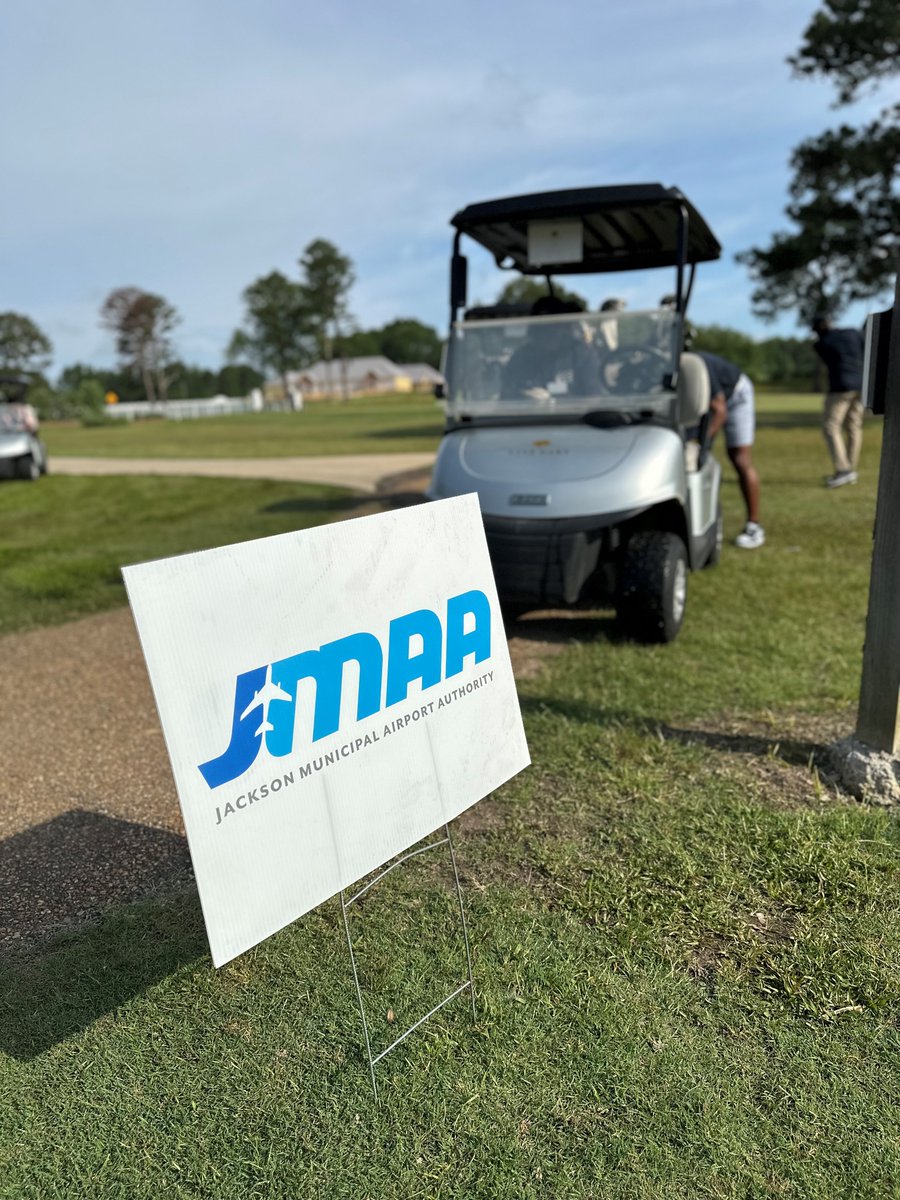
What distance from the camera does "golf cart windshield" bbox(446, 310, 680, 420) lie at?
530cm

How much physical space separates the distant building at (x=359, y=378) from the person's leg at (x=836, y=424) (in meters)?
100

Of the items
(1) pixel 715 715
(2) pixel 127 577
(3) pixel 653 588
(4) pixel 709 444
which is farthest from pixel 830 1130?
(4) pixel 709 444

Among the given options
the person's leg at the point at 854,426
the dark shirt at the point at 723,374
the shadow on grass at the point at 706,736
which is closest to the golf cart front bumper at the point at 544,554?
the shadow on grass at the point at 706,736

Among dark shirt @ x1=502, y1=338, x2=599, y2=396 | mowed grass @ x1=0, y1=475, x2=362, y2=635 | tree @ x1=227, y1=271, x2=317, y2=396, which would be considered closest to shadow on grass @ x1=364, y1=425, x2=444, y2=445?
mowed grass @ x1=0, y1=475, x2=362, y2=635

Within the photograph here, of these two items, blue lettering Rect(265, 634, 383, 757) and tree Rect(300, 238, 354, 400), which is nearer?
blue lettering Rect(265, 634, 383, 757)

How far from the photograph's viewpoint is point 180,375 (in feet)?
362

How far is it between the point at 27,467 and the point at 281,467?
4.38 m

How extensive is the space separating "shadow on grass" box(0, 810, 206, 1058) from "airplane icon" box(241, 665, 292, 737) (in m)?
1.05

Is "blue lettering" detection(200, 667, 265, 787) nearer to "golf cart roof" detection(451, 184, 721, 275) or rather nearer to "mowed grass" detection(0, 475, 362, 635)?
"golf cart roof" detection(451, 184, 721, 275)

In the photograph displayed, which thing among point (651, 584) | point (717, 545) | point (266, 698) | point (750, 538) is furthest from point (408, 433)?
point (266, 698)

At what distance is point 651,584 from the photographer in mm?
4770

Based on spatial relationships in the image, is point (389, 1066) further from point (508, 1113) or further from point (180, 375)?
point (180, 375)

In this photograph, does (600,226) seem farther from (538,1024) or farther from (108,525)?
(108,525)

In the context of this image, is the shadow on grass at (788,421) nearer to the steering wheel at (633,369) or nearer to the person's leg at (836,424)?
the person's leg at (836,424)
